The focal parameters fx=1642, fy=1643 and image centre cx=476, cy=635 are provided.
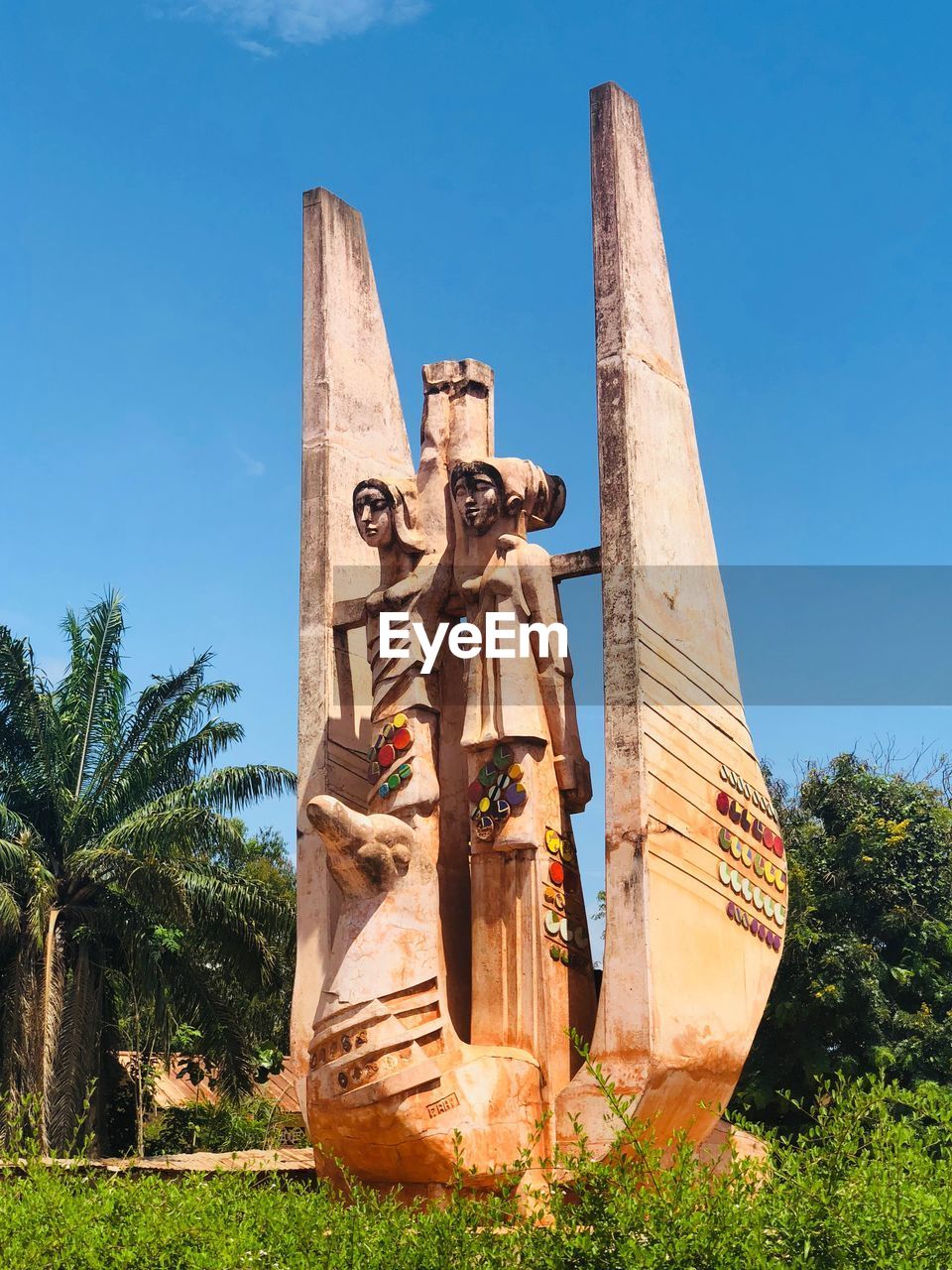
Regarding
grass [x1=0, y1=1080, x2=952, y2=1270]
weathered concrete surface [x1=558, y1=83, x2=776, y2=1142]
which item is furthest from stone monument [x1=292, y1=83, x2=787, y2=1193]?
grass [x1=0, y1=1080, x2=952, y2=1270]

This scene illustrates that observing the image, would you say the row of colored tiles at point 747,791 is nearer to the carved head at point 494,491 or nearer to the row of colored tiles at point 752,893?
the row of colored tiles at point 752,893

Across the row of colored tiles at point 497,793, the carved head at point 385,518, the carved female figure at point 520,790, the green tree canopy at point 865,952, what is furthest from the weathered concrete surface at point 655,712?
the green tree canopy at point 865,952

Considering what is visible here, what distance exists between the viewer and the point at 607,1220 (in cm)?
615

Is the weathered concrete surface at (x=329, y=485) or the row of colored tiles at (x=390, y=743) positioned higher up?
the weathered concrete surface at (x=329, y=485)

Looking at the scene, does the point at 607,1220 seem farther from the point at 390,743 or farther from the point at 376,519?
the point at 376,519

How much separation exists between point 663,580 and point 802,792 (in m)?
10.1

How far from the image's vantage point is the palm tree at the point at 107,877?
16.1 meters

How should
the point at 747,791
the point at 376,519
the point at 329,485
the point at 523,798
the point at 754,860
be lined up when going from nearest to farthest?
the point at 523,798 → the point at 754,860 → the point at 747,791 → the point at 376,519 → the point at 329,485

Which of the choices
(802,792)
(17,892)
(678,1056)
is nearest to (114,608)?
(17,892)

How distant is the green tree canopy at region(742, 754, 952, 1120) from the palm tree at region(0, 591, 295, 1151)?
5.23m

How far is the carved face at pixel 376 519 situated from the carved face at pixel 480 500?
67 cm

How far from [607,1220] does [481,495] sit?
446 centimetres

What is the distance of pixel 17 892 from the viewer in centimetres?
1673

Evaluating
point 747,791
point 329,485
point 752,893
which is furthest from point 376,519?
point 752,893
